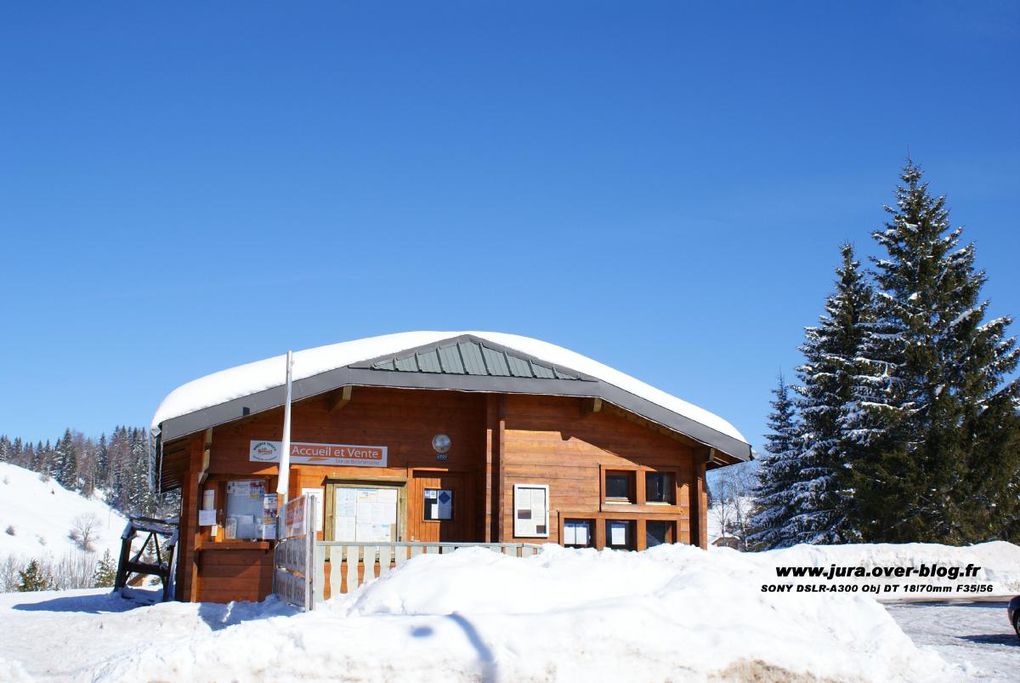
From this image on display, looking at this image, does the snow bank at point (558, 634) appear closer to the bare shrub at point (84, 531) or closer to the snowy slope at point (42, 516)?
the snowy slope at point (42, 516)

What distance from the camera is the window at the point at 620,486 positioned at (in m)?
18.5

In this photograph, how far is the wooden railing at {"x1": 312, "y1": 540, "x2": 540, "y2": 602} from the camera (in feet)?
42.0

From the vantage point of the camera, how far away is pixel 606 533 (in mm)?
18266

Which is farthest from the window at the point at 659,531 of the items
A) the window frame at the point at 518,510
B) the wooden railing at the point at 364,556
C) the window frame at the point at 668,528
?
the wooden railing at the point at 364,556

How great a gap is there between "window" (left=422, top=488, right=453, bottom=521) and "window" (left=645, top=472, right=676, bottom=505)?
12.6 ft

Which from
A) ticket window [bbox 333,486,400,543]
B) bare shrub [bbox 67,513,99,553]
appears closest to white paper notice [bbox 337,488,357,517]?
ticket window [bbox 333,486,400,543]

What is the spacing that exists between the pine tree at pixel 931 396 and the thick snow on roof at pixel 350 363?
46.5 ft

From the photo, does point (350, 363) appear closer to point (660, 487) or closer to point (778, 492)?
point (660, 487)

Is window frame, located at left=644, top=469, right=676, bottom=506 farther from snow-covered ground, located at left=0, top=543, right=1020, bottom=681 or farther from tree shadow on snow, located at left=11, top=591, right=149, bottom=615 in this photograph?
tree shadow on snow, located at left=11, top=591, right=149, bottom=615

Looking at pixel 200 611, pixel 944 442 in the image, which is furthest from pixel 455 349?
pixel 944 442

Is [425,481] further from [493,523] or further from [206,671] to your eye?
[206,671]

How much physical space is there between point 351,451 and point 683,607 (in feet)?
29.7

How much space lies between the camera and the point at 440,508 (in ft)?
58.3

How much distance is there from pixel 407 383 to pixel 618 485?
4.62 m
